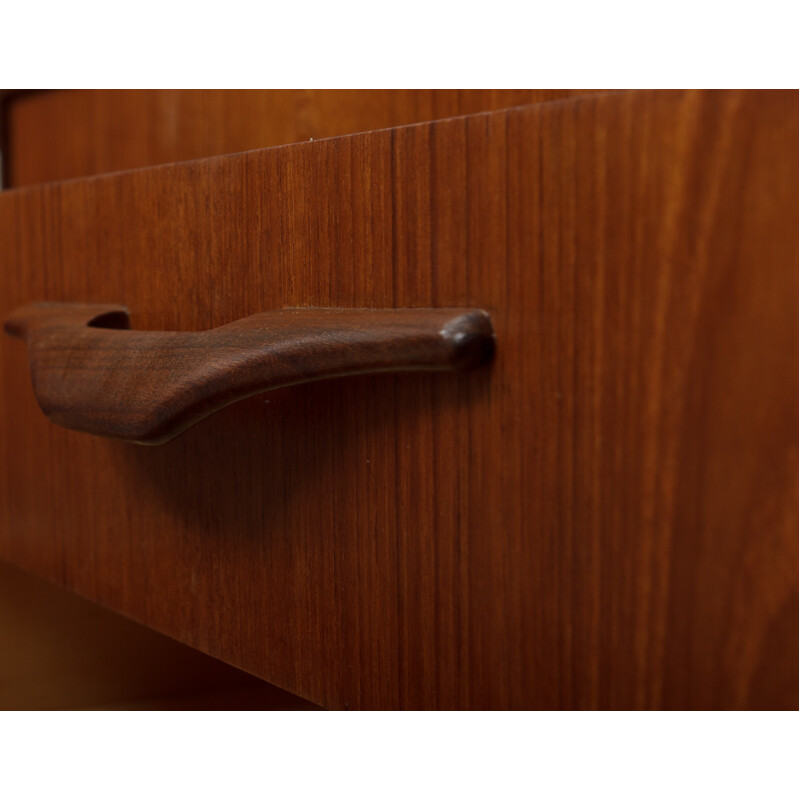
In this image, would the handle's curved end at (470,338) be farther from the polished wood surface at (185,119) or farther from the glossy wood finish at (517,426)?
the polished wood surface at (185,119)

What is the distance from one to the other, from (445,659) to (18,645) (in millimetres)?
277

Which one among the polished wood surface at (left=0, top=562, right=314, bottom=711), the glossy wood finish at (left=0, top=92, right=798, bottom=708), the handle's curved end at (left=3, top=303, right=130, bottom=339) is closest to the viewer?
the glossy wood finish at (left=0, top=92, right=798, bottom=708)

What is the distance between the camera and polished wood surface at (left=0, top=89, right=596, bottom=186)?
30 cm

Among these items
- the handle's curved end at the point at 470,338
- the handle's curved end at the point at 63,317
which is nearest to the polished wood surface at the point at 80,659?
the handle's curved end at the point at 63,317

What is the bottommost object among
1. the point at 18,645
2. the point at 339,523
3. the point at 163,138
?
the point at 18,645

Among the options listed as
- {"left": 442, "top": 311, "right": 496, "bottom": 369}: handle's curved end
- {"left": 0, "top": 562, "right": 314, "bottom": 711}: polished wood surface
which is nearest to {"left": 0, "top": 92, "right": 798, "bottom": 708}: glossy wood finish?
{"left": 442, "top": 311, "right": 496, "bottom": 369}: handle's curved end

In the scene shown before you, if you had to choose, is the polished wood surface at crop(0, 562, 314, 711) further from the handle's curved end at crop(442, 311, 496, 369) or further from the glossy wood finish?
the handle's curved end at crop(442, 311, 496, 369)

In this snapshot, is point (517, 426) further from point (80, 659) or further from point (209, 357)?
point (80, 659)

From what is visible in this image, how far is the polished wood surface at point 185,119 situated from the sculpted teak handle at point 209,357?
0.11 meters

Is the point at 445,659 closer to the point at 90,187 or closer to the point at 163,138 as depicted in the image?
the point at 90,187

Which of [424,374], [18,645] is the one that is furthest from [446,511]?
[18,645]

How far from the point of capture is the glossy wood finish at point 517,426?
153 mm

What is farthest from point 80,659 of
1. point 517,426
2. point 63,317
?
point 517,426

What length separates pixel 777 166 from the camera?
0.48ft
